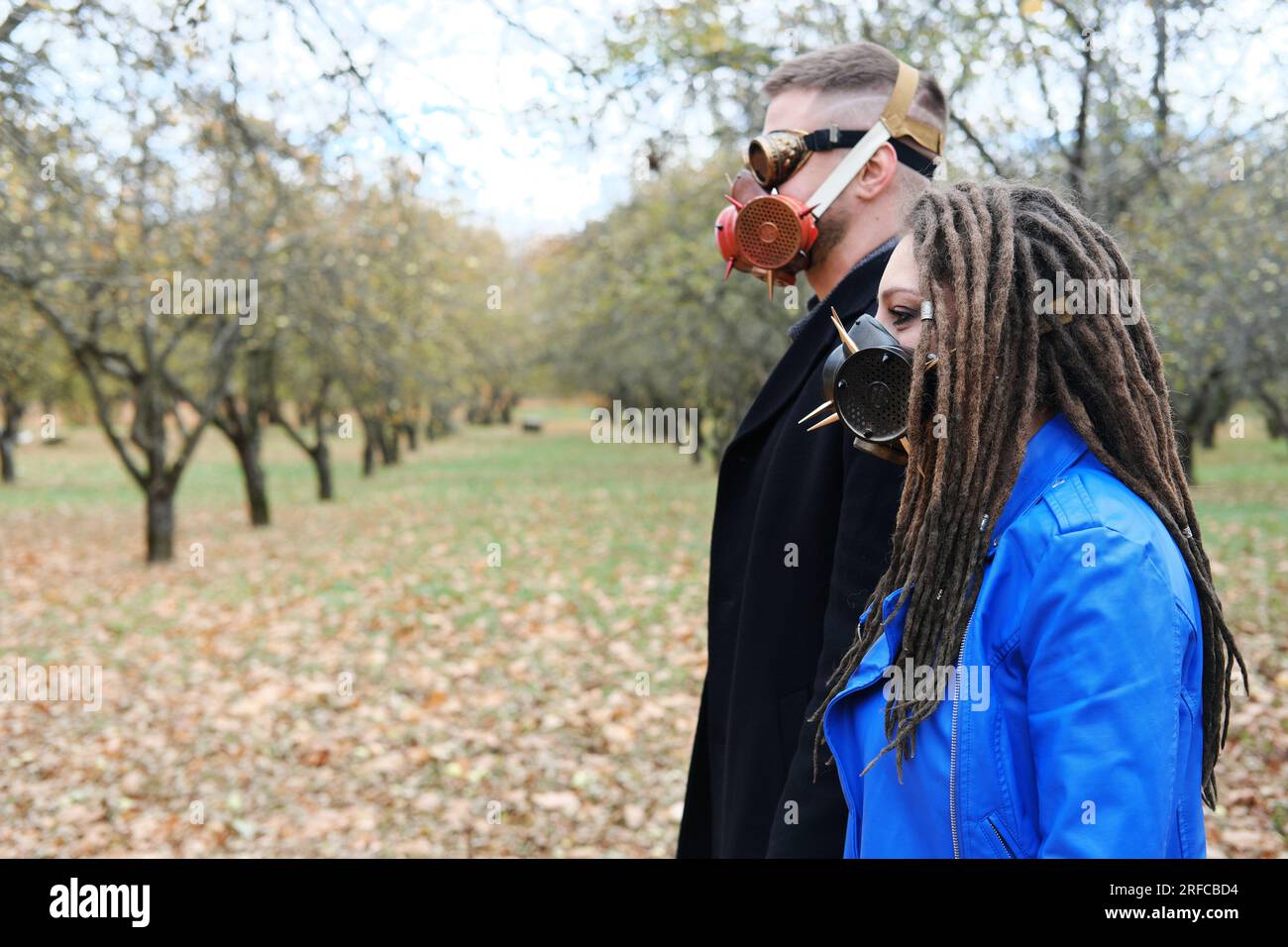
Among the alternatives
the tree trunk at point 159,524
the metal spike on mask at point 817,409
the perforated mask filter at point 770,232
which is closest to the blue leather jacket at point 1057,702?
the metal spike on mask at point 817,409

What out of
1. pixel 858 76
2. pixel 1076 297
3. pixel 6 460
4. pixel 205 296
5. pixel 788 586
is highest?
pixel 205 296

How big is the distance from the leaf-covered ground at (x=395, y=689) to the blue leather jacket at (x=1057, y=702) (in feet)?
11.5

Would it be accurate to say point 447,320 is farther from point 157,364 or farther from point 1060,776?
point 1060,776

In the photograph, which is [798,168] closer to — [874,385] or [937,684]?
[874,385]

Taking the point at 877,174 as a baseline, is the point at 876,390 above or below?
below

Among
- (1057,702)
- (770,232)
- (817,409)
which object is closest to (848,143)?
(770,232)

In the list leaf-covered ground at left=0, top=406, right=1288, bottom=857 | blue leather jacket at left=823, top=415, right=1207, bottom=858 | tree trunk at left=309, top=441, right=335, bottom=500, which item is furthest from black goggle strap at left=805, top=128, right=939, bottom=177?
tree trunk at left=309, top=441, right=335, bottom=500

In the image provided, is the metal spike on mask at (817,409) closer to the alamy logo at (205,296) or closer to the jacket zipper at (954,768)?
the jacket zipper at (954,768)

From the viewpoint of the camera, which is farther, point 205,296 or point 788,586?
point 205,296

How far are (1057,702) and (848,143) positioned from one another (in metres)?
1.25
